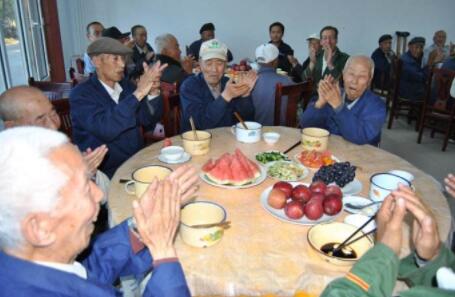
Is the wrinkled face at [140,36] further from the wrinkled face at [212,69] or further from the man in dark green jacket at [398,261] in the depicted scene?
the man in dark green jacket at [398,261]

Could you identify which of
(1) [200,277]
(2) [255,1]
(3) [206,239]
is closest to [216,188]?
(3) [206,239]

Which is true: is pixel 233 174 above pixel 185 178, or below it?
below

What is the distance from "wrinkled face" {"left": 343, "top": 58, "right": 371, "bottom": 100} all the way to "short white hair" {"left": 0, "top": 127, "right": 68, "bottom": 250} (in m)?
1.79

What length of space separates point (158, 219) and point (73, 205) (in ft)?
0.70

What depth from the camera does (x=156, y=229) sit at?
2.98 feet

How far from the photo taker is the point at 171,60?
3.70 meters

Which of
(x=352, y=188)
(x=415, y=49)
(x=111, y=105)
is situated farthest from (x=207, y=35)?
(x=352, y=188)

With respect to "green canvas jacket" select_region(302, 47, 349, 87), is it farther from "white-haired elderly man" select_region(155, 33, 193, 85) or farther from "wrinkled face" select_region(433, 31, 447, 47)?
"wrinkled face" select_region(433, 31, 447, 47)

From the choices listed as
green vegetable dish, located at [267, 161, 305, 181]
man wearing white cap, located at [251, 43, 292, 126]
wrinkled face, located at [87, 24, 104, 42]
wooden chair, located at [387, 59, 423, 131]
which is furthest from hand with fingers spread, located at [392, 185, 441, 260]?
wrinkled face, located at [87, 24, 104, 42]

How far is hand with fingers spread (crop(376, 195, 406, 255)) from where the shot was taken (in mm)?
969

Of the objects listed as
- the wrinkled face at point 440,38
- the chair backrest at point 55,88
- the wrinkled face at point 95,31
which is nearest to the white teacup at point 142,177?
the chair backrest at point 55,88

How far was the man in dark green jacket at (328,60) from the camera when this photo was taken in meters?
4.30

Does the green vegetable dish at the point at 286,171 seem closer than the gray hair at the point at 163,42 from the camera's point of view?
Yes

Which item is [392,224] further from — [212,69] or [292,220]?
[212,69]
